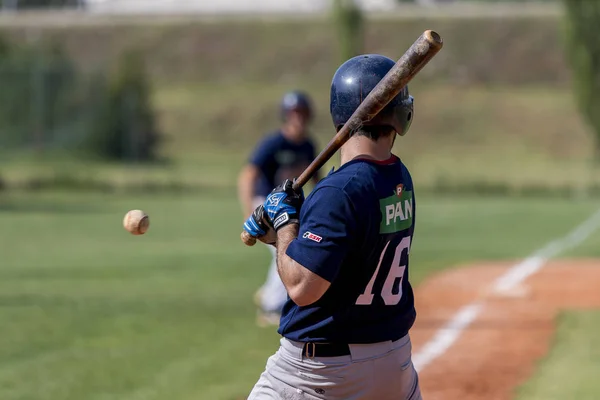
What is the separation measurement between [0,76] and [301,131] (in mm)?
24905

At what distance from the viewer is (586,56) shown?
3556 cm

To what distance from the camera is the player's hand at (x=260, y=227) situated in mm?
4016

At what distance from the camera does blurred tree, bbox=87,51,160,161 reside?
34656mm

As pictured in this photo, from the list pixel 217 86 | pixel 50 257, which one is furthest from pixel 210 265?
pixel 217 86

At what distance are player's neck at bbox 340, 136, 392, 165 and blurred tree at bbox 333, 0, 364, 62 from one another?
3285 cm

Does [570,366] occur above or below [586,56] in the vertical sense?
below

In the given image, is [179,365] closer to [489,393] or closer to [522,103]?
[489,393]

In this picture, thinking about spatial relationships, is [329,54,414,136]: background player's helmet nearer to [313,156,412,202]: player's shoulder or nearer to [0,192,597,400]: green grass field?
[313,156,412,202]: player's shoulder

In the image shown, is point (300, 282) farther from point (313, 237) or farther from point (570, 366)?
point (570, 366)

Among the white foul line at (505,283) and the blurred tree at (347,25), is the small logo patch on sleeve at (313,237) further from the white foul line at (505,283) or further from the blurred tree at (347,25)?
the blurred tree at (347,25)

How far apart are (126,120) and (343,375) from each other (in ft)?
108

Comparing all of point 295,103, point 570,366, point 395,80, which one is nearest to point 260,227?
point 395,80

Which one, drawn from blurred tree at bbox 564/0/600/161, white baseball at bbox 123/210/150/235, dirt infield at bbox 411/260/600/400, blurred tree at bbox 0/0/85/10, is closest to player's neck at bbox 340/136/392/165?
white baseball at bbox 123/210/150/235

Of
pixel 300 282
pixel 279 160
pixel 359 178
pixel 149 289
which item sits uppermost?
pixel 279 160
